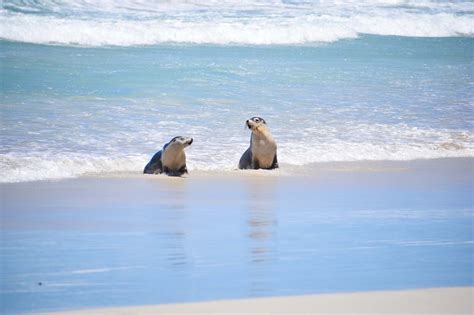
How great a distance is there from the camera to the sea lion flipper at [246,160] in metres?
11.8

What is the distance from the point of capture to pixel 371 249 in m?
7.19

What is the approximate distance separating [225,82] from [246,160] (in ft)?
22.7

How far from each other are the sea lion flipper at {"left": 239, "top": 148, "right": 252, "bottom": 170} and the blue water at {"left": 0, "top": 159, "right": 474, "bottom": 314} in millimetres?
855

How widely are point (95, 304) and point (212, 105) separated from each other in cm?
1044

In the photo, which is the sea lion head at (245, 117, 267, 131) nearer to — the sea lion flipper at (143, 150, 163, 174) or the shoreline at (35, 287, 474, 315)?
the sea lion flipper at (143, 150, 163, 174)

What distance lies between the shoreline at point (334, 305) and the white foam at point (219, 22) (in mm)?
18676

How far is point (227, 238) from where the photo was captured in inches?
298

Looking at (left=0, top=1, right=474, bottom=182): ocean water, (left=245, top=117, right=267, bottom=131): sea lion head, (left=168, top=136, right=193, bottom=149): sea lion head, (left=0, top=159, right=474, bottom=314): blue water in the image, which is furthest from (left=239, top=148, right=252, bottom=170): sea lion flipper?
(left=0, top=159, right=474, bottom=314): blue water

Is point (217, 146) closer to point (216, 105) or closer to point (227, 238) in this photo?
point (216, 105)

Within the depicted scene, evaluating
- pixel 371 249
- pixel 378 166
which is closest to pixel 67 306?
pixel 371 249

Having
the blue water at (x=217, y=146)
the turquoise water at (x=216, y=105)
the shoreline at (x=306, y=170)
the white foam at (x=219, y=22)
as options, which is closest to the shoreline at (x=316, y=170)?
the shoreline at (x=306, y=170)

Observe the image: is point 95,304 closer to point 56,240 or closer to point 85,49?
point 56,240

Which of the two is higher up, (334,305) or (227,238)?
(334,305)

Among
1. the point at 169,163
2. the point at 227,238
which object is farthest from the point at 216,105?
the point at 227,238
